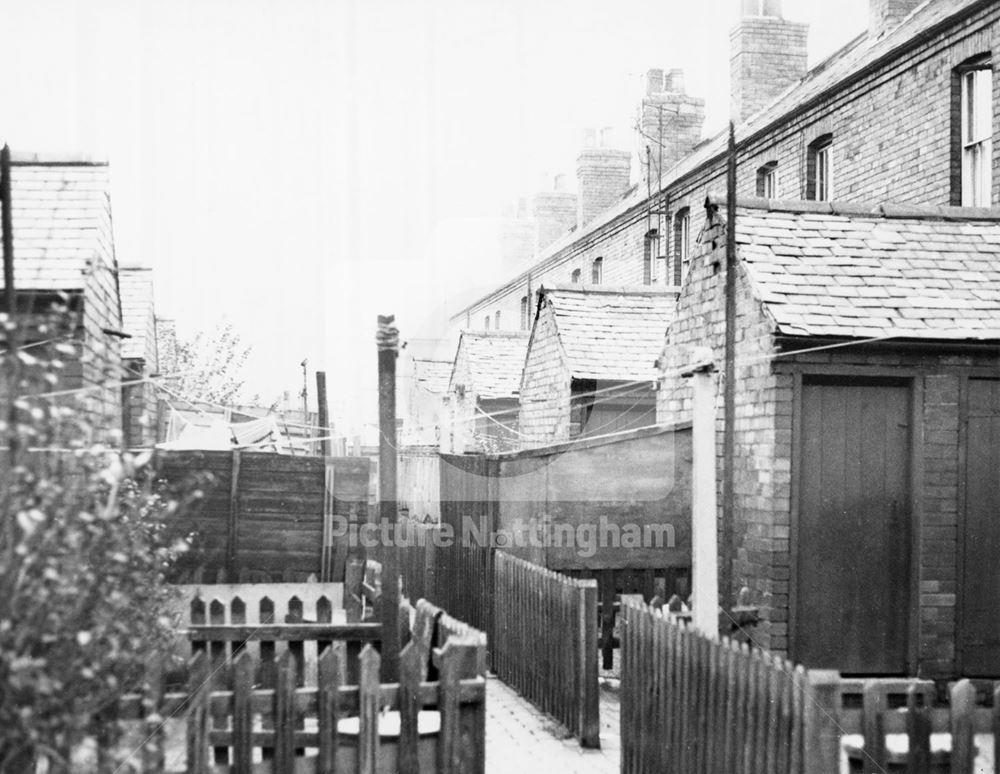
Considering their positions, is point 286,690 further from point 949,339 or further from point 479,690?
point 949,339

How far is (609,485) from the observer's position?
36.0ft

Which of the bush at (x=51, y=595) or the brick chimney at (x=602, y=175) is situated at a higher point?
the brick chimney at (x=602, y=175)

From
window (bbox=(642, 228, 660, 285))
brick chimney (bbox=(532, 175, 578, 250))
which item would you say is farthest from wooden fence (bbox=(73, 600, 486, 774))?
brick chimney (bbox=(532, 175, 578, 250))

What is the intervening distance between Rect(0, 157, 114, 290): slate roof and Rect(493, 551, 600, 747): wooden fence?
4.88 meters

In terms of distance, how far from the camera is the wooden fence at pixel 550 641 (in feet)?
27.2

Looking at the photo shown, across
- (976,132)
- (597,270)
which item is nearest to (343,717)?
(976,132)

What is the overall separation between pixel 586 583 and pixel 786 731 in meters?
3.34

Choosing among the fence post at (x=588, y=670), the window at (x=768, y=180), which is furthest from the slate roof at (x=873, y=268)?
the window at (x=768, y=180)

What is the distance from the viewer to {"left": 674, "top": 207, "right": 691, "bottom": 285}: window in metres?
25.0

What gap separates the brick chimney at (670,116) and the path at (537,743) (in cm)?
2087

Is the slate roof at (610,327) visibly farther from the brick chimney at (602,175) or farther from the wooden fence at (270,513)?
the brick chimney at (602,175)

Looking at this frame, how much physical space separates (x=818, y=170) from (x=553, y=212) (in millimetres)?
22888

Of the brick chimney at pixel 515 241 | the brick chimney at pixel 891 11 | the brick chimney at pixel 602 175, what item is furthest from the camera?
the brick chimney at pixel 515 241

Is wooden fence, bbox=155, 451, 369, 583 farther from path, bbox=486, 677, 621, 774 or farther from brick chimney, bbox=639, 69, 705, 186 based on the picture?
brick chimney, bbox=639, 69, 705, 186
